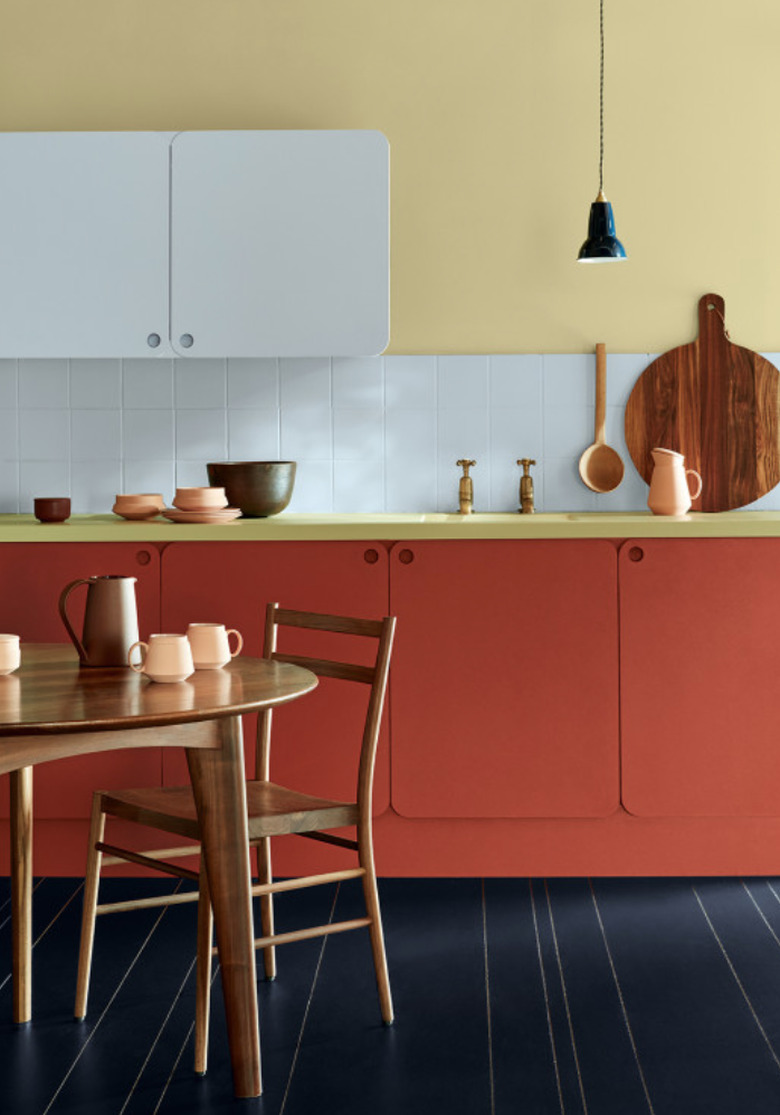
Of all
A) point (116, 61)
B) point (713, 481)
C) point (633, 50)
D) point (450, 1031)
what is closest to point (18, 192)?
point (116, 61)

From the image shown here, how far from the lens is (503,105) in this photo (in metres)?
4.21

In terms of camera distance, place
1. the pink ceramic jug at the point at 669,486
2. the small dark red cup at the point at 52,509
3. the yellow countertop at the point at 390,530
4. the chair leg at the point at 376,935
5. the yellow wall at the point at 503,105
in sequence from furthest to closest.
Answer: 1. the yellow wall at the point at 503,105
2. the pink ceramic jug at the point at 669,486
3. the small dark red cup at the point at 52,509
4. the yellow countertop at the point at 390,530
5. the chair leg at the point at 376,935

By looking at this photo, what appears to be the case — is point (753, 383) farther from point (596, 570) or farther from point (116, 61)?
point (116, 61)

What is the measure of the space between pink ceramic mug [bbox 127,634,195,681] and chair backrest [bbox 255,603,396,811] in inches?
17.0

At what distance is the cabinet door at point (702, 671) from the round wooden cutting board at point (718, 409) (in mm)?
646

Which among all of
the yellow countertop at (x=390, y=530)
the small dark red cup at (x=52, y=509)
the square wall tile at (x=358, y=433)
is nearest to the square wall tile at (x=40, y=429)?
the small dark red cup at (x=52, y=509)

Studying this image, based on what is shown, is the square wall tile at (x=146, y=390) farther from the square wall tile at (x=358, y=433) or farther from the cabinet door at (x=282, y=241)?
the square wall tile at (x=358, y=433)

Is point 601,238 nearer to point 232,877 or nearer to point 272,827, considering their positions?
point 272,827

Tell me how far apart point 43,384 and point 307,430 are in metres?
0.87

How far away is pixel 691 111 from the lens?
4.20 meters

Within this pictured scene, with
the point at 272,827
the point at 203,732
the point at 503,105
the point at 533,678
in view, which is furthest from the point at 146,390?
the point at 203,732

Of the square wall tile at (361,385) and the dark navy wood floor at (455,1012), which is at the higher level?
the square wall tile at (361,385)

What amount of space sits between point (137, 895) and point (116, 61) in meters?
2.59

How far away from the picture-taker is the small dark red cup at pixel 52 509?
3811 mm
